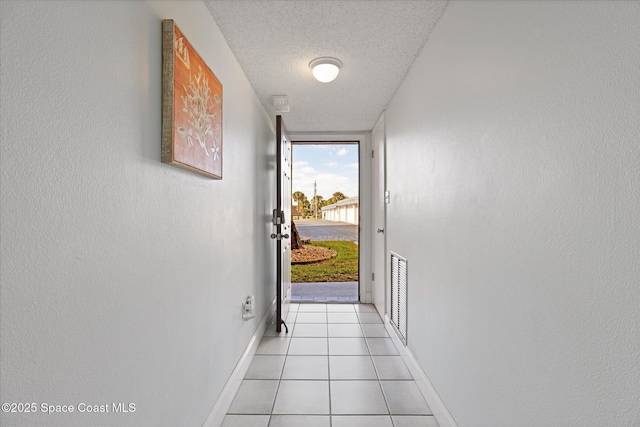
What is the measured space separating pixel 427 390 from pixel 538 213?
1420 millimetres

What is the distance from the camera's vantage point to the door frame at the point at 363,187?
4.10m

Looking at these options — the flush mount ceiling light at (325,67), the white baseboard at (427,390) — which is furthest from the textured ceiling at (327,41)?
the white baseboard at (427,390)

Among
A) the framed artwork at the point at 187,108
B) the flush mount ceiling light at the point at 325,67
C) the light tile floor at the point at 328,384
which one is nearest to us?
the framed artwork at the point at 187,108

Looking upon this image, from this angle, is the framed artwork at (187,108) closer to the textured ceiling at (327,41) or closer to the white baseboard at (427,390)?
the textured ceiling at (327,41)

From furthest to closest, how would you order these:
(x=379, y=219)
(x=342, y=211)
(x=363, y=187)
→ (x=342, y=211)
(x=363, y=187)
(x=379, y=219)

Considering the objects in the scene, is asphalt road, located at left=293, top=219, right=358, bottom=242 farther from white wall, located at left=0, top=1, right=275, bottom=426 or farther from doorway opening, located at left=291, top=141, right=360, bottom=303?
white wall, located at left=0, top=1, right=275, bottom=426

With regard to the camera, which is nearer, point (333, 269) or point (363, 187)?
point (363, 187)

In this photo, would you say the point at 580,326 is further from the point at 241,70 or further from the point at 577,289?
the point at 241,70

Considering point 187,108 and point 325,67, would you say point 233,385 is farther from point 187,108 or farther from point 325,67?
point 325,67

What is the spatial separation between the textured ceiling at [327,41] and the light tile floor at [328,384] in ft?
7.08

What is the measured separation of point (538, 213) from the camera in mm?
934

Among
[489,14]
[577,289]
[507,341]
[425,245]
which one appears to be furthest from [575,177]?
[425,245]

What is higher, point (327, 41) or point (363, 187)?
point (327, 41)

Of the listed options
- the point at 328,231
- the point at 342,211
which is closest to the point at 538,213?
the point at 328,231
